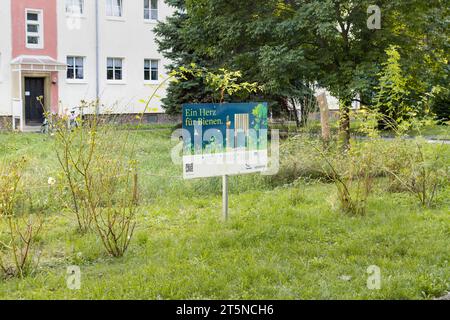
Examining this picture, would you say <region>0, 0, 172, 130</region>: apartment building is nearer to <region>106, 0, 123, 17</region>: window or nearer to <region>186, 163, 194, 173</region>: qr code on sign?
<region>106, 0, 123, 17</region>: window

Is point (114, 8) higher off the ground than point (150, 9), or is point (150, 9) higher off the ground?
point (150, 9)

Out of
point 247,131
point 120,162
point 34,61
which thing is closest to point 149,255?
point 120,162

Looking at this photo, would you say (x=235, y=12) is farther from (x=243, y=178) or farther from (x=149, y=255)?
(x=149, y=255)

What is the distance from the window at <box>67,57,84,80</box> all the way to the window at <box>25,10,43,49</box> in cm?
183

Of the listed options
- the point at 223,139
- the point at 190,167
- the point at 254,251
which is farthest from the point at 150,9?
Answer: the point at 254,251

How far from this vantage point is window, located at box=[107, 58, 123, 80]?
112ft

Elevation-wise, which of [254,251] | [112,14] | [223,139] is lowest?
[254,251]

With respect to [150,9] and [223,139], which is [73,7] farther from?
[223,139]

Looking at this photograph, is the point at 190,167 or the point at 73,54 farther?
the point at 73,54

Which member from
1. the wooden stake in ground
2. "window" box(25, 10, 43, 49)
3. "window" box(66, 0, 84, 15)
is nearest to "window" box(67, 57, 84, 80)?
"window" box(25, 10, 43, 49)

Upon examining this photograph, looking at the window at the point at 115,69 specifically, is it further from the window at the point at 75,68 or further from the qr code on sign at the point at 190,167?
the qr code on sign at the point at 190,167

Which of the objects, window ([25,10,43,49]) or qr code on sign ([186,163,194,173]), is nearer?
qr code on sign ([186,163,194,173])

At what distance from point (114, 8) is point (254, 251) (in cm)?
2931

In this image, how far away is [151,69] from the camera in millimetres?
35906
